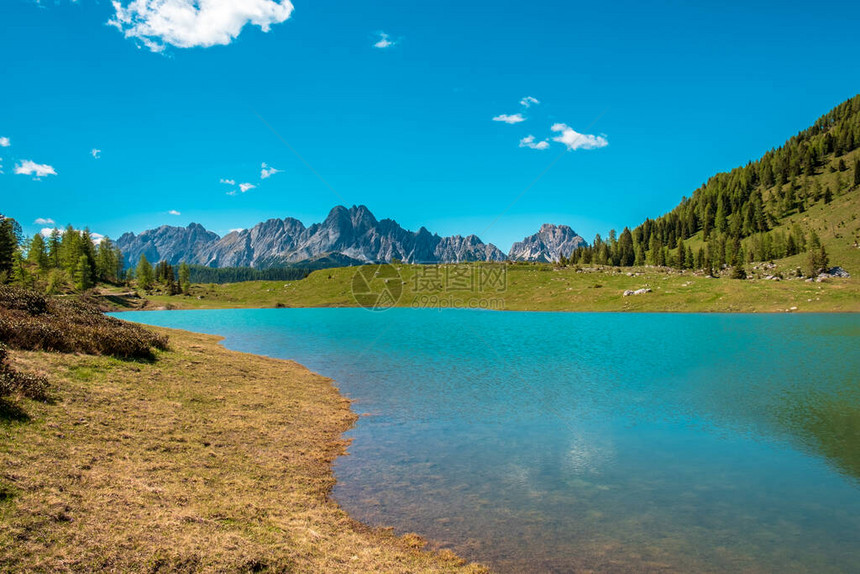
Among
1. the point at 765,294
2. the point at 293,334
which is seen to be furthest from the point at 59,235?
the point at 765,294

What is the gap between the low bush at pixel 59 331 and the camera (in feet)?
64.0

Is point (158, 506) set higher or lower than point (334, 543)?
higher

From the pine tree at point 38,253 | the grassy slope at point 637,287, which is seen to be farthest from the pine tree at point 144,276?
the pine tree at point 38,253

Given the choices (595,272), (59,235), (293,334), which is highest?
(59,235)

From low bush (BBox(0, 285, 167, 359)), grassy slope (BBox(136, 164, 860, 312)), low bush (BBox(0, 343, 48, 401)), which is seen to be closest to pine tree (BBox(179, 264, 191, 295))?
grassy slope (BBox(136, 164, 860, 312))

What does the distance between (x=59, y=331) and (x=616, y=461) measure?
87.2 feet

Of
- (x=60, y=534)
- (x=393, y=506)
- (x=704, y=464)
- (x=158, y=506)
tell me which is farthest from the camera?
(x=704, y=464)

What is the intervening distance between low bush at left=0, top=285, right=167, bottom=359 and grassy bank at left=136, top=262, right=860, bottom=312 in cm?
10131

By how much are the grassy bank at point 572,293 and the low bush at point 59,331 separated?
332ft

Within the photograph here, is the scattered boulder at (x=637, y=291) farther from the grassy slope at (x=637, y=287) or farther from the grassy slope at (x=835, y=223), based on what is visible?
the grassy slope at (x=835, y=223)

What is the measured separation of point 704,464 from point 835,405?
13.4 metres

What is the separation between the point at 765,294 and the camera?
310 feet

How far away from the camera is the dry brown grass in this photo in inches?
323

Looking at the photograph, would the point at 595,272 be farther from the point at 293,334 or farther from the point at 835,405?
the point at 835,405
